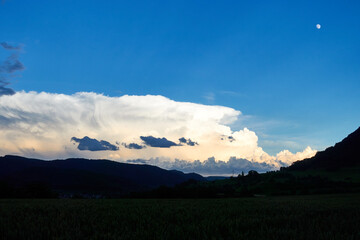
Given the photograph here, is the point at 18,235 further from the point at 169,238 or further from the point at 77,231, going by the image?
the point at 169,238

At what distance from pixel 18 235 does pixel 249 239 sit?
657cm

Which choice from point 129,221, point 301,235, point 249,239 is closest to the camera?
point 249,239

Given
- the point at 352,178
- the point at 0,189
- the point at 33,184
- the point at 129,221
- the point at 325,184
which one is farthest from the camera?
the point at 352,178

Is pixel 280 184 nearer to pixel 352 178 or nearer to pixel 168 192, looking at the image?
pixel 352 178

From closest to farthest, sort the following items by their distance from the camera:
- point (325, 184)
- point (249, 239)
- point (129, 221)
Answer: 1. point (249, 239)
2. point (129, 221)
3. point (325, 184)

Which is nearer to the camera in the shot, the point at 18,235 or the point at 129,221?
the point at 18,235

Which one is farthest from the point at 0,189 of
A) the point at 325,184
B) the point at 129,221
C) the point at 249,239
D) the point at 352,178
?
the point at 352,178

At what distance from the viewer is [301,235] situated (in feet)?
25.4

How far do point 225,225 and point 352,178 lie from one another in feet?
607

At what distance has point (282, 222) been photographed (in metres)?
10.5

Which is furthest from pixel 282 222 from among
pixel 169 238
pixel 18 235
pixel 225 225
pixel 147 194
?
pixel 147 194

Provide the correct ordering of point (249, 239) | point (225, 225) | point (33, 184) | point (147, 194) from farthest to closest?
point (147, 194) < point (33, 184) < point (225, 225) < point (249, 239)

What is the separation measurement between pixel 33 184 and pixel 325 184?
145987 millimetres

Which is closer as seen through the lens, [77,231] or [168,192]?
[77,231]
